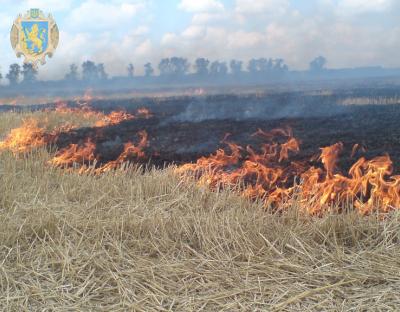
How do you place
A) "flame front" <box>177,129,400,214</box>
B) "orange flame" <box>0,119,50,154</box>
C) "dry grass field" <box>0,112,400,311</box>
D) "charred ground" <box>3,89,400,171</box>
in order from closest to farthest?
"dry grass field" <box>0,112,400,311</box>
"flame front" <box>177,129,400,214</box>
"charred ground" <box>3,89,400,171</box>
"orange flame" <box>0,119,50,154</box>

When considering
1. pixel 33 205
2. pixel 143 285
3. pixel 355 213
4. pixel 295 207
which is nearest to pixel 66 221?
pixel 33 205

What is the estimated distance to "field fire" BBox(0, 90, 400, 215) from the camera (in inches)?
200

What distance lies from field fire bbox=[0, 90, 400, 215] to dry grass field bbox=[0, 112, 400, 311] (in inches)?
18.0

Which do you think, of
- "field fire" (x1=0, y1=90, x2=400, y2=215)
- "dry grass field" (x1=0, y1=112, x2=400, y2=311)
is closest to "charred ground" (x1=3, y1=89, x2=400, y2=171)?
"field fire" (x1=0, y1=90, x2=400, y2=215)

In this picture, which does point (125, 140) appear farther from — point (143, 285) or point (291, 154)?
point (143, 285)

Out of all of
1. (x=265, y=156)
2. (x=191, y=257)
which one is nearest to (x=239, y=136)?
(x=265, y=156)

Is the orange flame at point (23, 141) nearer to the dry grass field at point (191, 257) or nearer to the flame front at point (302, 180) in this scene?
the dry grass field at point (191, 257)

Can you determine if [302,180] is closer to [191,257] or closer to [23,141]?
[191,257]

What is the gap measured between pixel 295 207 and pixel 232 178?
4.98ft

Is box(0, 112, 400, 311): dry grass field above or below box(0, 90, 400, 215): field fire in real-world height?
below

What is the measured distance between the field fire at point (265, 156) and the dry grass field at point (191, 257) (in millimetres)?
457

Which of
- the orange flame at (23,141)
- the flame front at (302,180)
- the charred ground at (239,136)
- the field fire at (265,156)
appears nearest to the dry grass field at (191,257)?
the flame front at (302,180)

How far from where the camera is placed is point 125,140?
9.90 m

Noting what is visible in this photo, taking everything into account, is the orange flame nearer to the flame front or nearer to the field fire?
the field fire
